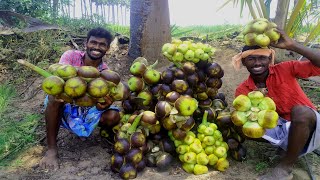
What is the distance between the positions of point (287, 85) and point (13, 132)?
286 centimetres

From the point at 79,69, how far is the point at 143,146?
2.90 feet

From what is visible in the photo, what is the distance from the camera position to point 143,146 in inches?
114

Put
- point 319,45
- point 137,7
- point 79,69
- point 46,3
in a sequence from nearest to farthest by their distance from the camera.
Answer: point 79,69 < point 137,7 < point 319,45 < point 46,3

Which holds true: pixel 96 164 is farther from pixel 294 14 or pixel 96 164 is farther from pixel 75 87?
pixel 294 14

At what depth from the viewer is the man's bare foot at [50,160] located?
2.96 m

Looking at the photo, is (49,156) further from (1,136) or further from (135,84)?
(135,84)

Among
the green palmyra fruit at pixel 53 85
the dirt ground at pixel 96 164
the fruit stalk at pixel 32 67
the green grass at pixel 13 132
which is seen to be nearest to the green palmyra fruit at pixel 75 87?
the green palmyra fruit at pixel 53 85

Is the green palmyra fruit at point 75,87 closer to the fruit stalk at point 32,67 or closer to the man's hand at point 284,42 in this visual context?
the fruit stalk at point 32,67

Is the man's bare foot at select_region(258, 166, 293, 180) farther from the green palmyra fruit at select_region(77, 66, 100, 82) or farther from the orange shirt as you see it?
the green palmyra fruit at select_region(77, 66, 100, 82)

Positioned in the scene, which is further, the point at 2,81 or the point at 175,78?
the point at 2,81

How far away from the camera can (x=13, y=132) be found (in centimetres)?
352

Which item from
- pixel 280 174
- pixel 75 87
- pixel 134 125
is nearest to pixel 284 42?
pixel 280 174

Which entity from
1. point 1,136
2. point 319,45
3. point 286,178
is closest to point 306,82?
point 319,45

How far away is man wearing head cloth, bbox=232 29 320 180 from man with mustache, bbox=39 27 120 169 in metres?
1.35
